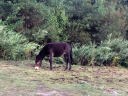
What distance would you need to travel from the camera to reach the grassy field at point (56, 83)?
33.7 feet

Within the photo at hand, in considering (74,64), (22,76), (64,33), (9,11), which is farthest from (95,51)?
(22,76)

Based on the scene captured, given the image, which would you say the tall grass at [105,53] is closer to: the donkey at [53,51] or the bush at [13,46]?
the bush at [13,46]

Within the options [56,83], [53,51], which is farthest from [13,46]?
[56,83]

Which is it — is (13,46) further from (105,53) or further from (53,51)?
(105,53)

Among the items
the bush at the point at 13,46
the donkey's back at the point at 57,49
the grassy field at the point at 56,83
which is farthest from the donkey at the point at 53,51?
the bush at the point at 13,46

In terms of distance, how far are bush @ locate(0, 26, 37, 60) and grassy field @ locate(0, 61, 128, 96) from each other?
83.6 inches

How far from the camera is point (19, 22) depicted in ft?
66.4

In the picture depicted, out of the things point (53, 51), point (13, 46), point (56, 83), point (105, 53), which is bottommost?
point (105, 53)

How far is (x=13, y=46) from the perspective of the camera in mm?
17406

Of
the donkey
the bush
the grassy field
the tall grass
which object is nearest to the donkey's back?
the donkey

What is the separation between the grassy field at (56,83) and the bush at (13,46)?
2.12 meters

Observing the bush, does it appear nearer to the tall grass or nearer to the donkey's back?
the tall grass

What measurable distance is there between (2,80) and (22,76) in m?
1.11

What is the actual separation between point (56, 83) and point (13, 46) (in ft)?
20.8
